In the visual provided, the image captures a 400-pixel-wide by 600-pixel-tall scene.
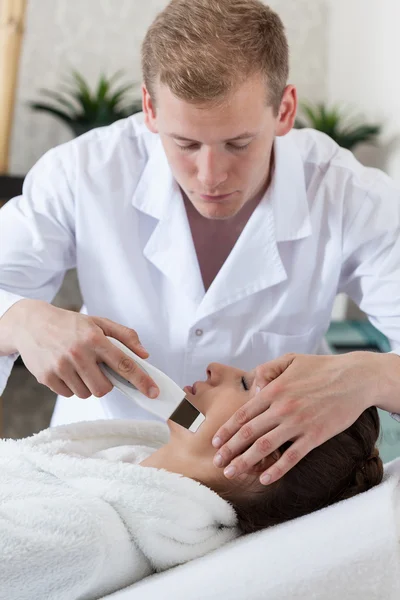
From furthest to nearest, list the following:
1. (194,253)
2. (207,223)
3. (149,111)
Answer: (207,223)
(194,253)
(149,111)

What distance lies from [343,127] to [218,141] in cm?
174

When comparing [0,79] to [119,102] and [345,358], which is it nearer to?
[119,102]

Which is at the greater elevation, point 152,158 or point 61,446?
point 152,158

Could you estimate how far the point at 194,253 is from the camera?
1.62 meters

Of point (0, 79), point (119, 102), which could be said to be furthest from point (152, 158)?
point (119, 102)

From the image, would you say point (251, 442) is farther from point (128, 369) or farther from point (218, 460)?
point (128, 369)

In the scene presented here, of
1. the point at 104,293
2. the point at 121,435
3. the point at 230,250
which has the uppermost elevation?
the point at 230,250

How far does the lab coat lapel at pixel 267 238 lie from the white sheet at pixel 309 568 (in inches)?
25.1

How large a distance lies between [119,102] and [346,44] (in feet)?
3.23

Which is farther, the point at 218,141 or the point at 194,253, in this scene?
the point at 194,253

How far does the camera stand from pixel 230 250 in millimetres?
1728

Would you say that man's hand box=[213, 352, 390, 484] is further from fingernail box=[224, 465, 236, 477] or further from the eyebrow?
the eyebrow

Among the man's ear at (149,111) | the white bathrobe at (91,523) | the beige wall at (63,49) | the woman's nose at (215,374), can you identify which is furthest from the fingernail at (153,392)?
the beige wall at (63,49)

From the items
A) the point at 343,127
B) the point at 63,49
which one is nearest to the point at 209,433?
the point at 343,127
